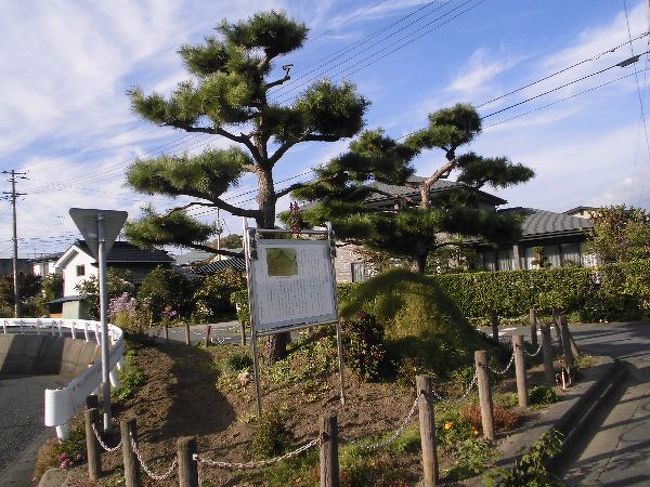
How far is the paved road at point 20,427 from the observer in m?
6.82

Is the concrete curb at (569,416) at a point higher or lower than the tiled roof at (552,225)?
lower

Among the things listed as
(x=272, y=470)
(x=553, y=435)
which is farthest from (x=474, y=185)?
(x=272, y=470)

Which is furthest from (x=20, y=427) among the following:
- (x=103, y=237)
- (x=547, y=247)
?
(x=547, y=247)

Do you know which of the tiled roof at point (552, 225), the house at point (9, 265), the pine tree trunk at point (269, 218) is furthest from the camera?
the house at point (9, 265)

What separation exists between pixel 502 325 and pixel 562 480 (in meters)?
14.8

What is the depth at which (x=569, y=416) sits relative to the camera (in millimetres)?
6406

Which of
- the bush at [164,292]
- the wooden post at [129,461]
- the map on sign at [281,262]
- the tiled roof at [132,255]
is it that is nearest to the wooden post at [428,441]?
the wooden post at [129,461]

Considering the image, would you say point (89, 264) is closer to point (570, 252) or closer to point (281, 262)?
point (570, 252)

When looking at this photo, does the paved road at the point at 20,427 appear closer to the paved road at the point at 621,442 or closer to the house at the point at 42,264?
the paved road at the point at 621,442

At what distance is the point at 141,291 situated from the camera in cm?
2295

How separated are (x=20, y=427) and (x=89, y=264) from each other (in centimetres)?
3360

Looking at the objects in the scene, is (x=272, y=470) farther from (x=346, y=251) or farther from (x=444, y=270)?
(x=346, y=251)

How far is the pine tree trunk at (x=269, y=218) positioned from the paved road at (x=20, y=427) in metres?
3.30

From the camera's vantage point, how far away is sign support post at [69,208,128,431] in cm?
687
